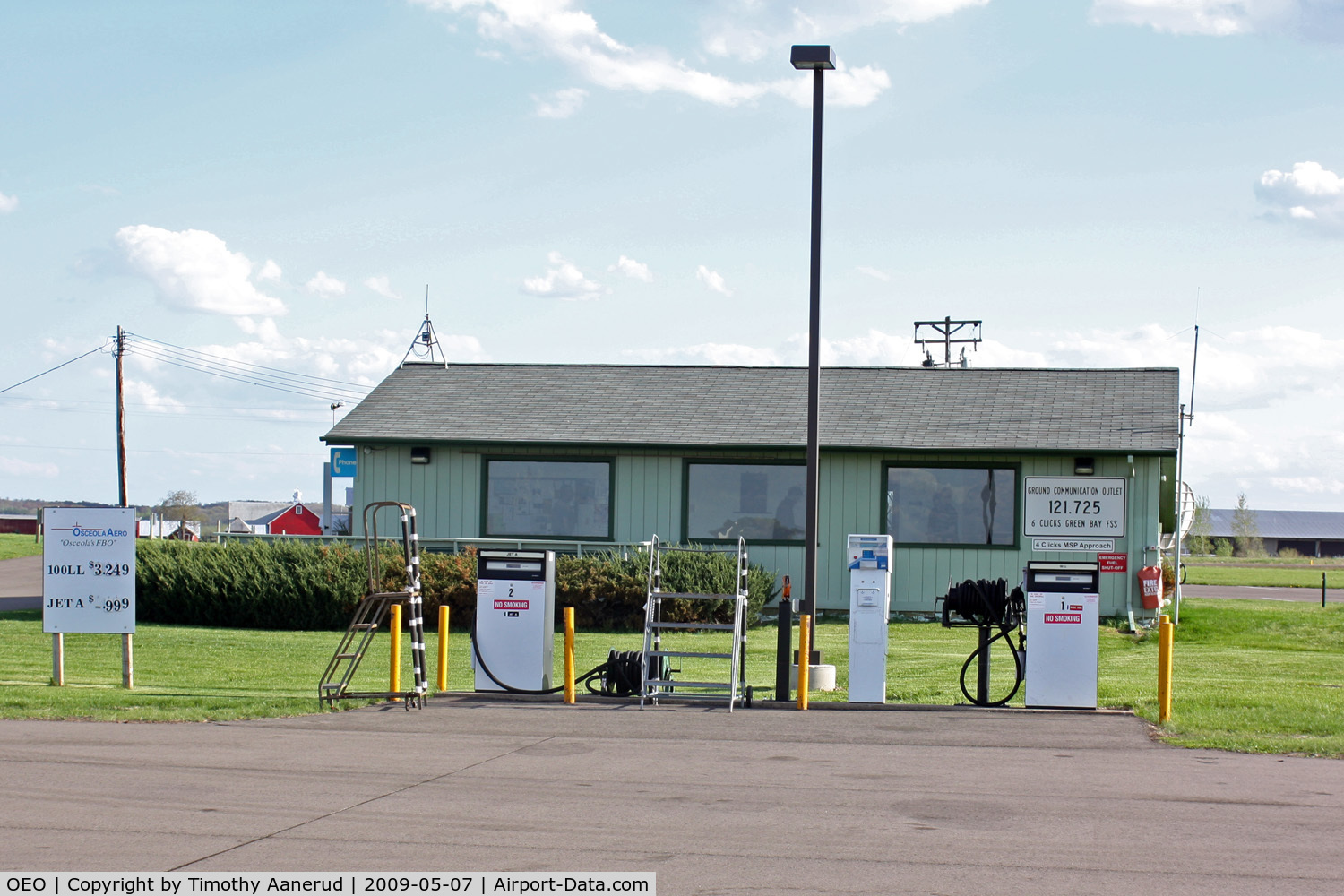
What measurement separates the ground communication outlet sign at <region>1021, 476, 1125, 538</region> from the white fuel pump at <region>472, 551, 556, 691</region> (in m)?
7.50

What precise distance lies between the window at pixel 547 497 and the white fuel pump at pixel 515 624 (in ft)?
40.3

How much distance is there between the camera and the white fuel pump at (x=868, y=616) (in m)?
13.4

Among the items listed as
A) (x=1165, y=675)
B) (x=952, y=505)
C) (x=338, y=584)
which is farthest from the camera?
(x=952, y=505)

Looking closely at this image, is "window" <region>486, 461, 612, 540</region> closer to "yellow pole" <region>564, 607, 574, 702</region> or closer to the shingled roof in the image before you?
the shingled roof

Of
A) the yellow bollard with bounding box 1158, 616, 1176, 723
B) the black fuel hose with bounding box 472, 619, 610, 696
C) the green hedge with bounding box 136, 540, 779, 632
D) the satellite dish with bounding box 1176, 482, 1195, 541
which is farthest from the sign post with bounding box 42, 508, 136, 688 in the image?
the satellite dish with bounding box 1176, 482, 1195, 541

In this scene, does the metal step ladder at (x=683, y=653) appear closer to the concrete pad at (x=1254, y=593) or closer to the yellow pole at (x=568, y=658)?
the yellow pole at (x=568, y=658)

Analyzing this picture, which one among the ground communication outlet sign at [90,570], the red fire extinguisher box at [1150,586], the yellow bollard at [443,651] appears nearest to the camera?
the yellow bollard at [443,651]

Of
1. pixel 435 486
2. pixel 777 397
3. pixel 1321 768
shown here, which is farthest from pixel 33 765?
pixel 777 397

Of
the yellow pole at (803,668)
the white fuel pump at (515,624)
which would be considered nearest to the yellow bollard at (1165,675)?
the yellow pole at (803,668)

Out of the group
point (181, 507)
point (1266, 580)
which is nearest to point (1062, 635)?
point (1266, 580)

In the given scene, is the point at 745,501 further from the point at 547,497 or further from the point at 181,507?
the point at 181,507

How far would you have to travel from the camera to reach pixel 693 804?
8.22m

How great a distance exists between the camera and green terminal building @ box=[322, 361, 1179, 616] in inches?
975

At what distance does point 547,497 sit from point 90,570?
40.2ft
